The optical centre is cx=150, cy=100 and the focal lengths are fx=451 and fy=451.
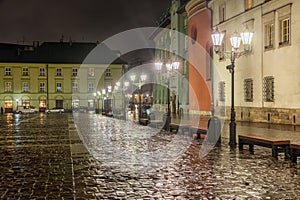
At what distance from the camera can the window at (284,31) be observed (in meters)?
29.0

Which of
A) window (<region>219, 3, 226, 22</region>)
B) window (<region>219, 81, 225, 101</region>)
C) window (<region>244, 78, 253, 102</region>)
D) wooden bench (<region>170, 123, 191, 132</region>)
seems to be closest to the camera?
wooden bench (<region>170, 123, 191, 132</region>)

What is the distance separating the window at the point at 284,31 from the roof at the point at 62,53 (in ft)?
194

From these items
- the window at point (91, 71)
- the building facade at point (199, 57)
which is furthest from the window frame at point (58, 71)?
the building facade at point (199, 57)

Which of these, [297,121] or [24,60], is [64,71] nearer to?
[24,60]

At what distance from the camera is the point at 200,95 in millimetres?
44781

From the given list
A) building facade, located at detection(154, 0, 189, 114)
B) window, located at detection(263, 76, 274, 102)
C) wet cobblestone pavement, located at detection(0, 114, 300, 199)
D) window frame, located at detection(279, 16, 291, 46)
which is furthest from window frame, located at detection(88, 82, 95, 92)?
wet cobblestone pavement, located at detection(0, 114, 300, 199)

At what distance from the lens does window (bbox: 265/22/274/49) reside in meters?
31.1

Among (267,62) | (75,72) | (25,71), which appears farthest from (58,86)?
(267,62)

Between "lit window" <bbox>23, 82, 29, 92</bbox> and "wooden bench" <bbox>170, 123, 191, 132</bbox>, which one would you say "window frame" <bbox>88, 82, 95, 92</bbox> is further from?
"wooden bench" <bbox>170, 123, 191, 132</bbox>

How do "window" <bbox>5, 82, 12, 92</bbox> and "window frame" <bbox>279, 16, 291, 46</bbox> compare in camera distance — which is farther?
"window" <bbox>5, 82, 12, 92</bbox>

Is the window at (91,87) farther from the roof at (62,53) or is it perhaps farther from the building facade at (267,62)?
the building facade at (267,62)

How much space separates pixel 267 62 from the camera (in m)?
31.6

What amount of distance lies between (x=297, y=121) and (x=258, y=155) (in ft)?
51.1

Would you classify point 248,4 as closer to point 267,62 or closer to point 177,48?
point 267,62
